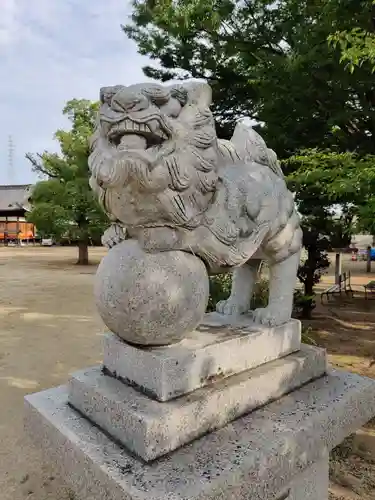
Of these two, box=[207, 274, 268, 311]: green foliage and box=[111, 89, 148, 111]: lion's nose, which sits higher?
box=[111, 89, 148, 111]: lion's nose

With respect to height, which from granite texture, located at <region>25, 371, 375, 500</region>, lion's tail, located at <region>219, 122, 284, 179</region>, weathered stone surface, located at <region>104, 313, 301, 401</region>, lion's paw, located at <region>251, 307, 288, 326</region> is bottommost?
granite texture, located at <region>25, 371, 375, 500</region>

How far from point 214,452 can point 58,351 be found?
370 centimetres

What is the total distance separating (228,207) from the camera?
146 centimetres

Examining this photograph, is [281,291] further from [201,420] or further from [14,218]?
[14,218]

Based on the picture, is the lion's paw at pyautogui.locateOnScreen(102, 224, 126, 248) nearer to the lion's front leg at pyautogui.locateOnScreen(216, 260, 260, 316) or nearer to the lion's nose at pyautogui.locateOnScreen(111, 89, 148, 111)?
the lion's nose at pyautogui.locateOnScreen(111, 89, 148, 111)

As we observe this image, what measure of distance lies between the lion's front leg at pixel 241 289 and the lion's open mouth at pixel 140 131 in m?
0.88

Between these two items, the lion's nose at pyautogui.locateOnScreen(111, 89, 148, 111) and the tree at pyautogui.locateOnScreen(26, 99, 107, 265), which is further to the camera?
the tree at pyautogui.locateOnScreen(26, 99, 107, 265)

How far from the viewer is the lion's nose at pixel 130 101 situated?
3.73ft

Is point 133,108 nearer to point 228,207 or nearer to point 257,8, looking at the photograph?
point 228,207

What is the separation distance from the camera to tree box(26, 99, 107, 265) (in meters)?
12.7

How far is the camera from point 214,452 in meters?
1.24

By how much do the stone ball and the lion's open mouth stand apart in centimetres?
36

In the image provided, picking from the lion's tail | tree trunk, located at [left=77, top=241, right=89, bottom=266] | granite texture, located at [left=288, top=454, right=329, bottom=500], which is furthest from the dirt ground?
tree trunk, located at [left=77, top=241, right=89, bottom=266]

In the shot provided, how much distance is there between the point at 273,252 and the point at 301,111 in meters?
2.86
